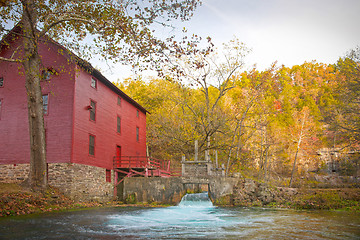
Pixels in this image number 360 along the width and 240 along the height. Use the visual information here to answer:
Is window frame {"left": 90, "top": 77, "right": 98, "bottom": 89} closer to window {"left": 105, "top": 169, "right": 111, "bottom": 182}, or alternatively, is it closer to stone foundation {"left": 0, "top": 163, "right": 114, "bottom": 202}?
stone foundation {"left": 0, "top": 163, "right": 114, "bottom": 202}

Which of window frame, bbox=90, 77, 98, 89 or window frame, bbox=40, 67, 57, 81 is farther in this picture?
window frame, bbox=90, 77, 98, 89

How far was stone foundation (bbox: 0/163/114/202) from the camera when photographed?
17.2m

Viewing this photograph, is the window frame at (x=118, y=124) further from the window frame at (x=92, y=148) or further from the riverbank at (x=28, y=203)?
Result: the riverbank at (x=28, y=203)

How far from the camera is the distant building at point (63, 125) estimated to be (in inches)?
700

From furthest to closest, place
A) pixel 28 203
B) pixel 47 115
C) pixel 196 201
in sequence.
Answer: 1. pixel 196 201
2. pixel 47 115
3. pixel 28 203

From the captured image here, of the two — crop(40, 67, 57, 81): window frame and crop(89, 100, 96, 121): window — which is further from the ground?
crop(40, 67, 57, 81): window frame

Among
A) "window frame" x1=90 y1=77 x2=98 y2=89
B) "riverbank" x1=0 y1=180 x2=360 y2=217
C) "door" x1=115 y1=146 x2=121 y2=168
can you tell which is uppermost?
"window frame" x1=90 y1=77 x2=98 y2=89

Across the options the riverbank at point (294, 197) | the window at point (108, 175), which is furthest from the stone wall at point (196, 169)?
the window at point (108, 175)

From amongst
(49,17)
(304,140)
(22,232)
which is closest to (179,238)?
(22,232)

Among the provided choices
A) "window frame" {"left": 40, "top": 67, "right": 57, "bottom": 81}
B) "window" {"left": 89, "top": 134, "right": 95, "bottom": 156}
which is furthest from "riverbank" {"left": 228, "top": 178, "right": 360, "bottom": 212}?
"window frame" {"left": 40, "top": 67, "right": 57, "bottom": 81}

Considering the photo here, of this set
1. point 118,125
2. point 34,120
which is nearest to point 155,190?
point 118,125

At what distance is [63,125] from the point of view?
1820cm

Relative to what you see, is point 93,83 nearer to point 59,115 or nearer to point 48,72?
point 48,72

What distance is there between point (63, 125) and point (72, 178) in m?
3.36
